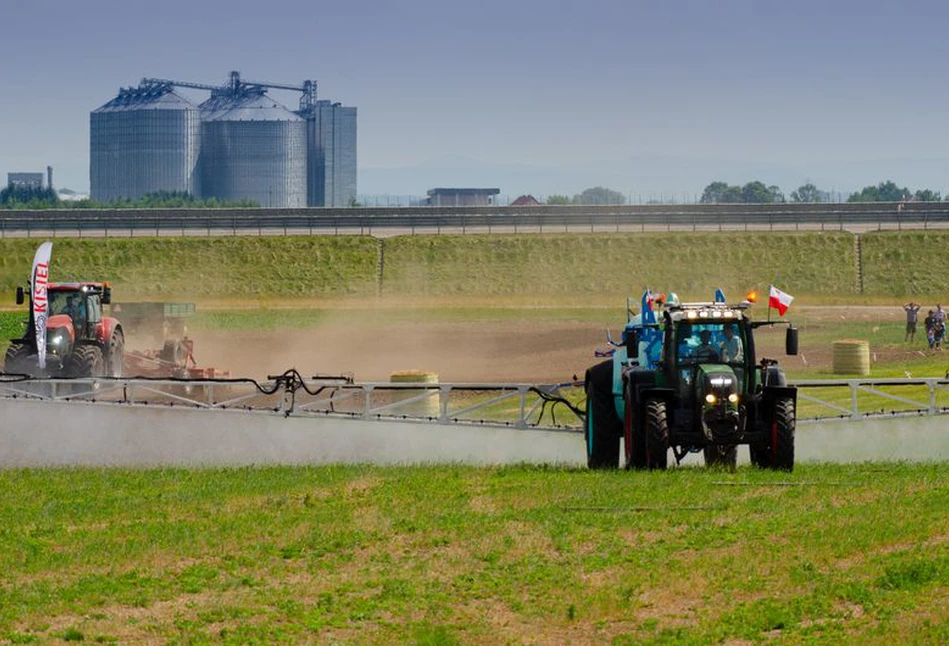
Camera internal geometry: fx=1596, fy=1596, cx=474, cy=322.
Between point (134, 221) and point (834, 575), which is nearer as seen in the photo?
point (834, 575)

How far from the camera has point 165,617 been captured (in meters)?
15.2

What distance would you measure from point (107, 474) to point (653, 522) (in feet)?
33.0

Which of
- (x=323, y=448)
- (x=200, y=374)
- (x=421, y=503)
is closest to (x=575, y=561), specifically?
(x=421, y=503)

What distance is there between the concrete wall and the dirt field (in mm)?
16199

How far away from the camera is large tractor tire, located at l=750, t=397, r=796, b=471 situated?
74.8 feet

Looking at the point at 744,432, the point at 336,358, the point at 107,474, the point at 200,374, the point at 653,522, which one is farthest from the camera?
the point at 336,358

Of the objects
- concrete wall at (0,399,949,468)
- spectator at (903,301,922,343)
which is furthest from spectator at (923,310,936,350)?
concrete wall at (0,399,949,468)

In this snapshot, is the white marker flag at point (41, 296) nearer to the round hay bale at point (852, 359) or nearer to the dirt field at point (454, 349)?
the dirt field at point (454, 349)

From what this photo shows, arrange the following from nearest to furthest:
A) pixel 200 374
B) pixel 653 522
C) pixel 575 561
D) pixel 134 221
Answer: pixel 575 561
pixel 653 522
pixel 200 374
pixel 134 221

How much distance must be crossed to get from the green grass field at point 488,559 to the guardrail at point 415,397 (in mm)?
5721

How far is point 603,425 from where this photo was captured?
25172 millimetres

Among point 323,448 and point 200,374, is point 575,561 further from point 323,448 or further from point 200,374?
point 200,374

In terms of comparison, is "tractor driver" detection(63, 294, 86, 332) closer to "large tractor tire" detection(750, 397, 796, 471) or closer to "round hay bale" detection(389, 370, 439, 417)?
"round hay bale" detection(389, 370, 439, 417)

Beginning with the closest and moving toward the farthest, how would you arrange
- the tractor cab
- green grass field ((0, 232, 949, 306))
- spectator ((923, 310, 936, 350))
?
the tractor cab, spectator ((923, 310, 936, 350)), green grass field ((0, 232, 949, 306))
